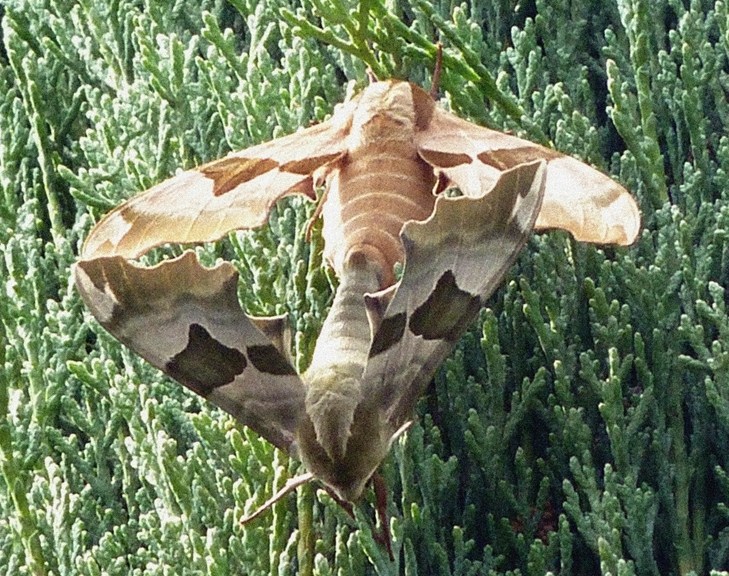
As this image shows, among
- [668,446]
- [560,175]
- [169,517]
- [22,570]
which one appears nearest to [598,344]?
[668,446]

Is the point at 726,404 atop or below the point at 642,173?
below

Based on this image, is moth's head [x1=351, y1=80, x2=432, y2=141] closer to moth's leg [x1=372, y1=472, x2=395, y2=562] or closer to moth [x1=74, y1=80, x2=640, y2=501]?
moth [x1=74, y1=80, x2=640, y2=501]

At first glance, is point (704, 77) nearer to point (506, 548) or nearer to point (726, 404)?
point (726, 404)

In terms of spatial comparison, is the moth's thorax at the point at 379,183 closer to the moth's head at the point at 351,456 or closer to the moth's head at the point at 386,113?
the moth's head at the point at 386,113

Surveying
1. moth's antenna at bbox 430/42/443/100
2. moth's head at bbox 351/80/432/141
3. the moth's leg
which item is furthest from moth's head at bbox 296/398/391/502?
moth's antenna at bbox 430/42/443/100

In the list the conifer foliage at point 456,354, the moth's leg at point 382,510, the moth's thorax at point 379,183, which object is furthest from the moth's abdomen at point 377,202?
the moth's leg at point 382,510

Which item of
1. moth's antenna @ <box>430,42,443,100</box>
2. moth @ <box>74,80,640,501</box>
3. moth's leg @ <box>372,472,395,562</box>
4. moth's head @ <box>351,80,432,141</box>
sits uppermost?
moth's antenna @ <box>430,42,443,100</box>
